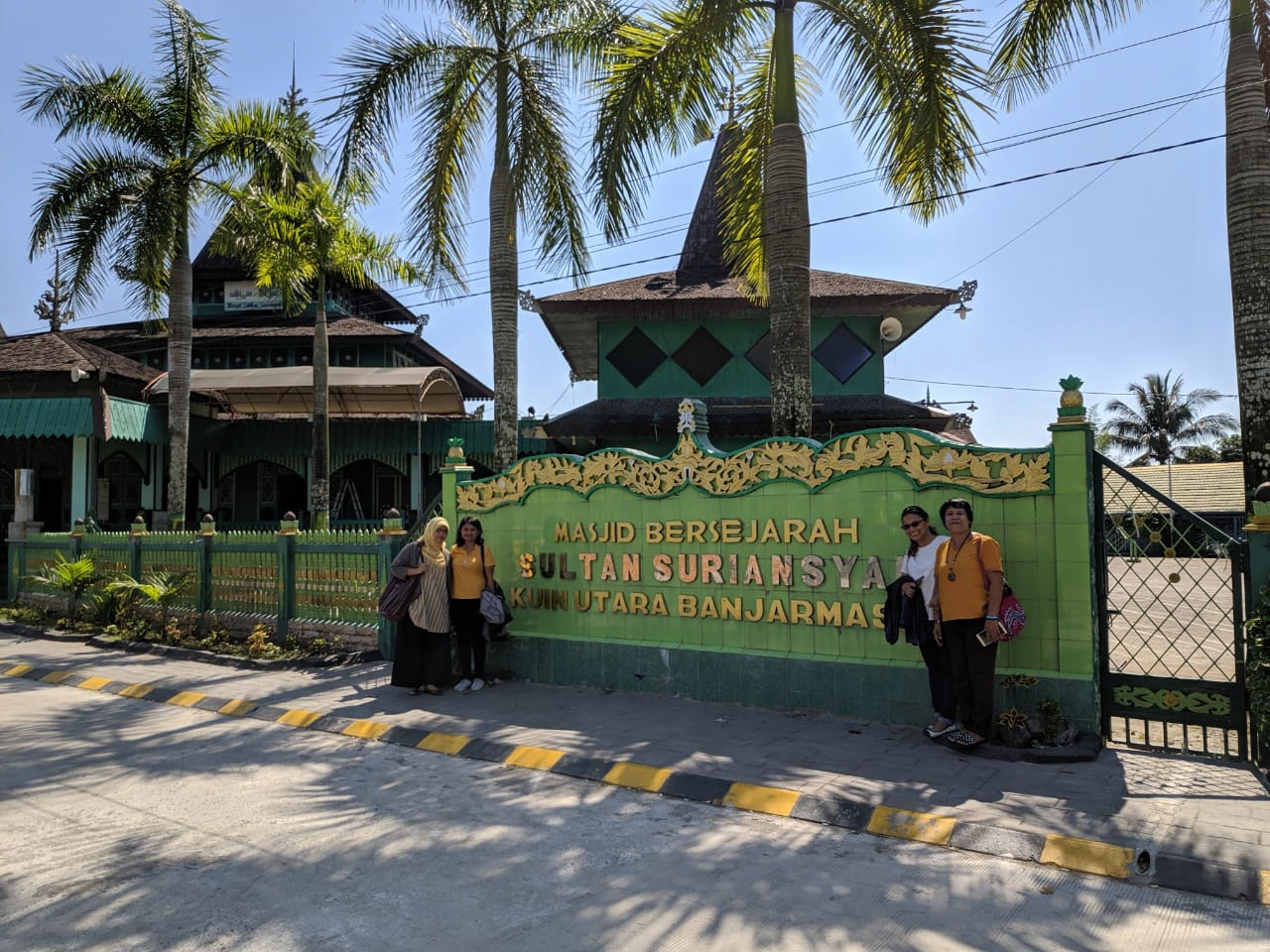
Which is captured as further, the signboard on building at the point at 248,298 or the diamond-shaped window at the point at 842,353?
the signboard on building at the point at 248,298

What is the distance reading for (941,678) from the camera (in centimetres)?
613

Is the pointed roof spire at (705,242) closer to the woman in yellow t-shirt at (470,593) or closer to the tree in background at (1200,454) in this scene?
the woman in yellow t-shirt at (470,593)

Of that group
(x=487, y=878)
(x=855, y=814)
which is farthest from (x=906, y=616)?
(x=487, y=878)

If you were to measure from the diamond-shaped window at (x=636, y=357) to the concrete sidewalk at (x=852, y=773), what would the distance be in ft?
33.9

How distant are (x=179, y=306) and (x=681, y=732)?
14.7 m

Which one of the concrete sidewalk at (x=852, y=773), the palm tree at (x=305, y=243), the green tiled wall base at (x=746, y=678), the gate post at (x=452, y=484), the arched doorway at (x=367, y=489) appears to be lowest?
the concrete sidewalk at (x=852, y=773)

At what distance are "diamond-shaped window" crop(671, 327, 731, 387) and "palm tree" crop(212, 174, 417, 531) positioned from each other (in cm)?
647

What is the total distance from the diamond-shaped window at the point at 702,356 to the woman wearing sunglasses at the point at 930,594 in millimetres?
11844

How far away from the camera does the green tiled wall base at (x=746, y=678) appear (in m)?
6.48

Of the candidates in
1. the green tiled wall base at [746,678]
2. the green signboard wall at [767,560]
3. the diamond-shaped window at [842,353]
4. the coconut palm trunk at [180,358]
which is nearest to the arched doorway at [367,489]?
the coconut palm trunk at [180,358]

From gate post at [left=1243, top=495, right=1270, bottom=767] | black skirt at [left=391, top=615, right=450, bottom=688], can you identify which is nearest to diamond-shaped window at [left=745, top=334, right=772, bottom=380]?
black skirt at [left=391, top=615, right=450, bottom=688]

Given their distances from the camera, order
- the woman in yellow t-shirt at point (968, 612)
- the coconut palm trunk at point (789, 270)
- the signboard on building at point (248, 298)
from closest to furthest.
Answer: the woman in yellow t-shirt at point (968, 612) → the coconut palm trunk at point (789, 270) → the signboard on building at point (248, 298)

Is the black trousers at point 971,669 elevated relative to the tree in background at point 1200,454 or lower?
lower

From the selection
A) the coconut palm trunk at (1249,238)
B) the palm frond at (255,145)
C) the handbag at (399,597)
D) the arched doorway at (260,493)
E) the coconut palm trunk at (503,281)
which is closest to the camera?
the coconut palm trunk at (1249,238)
